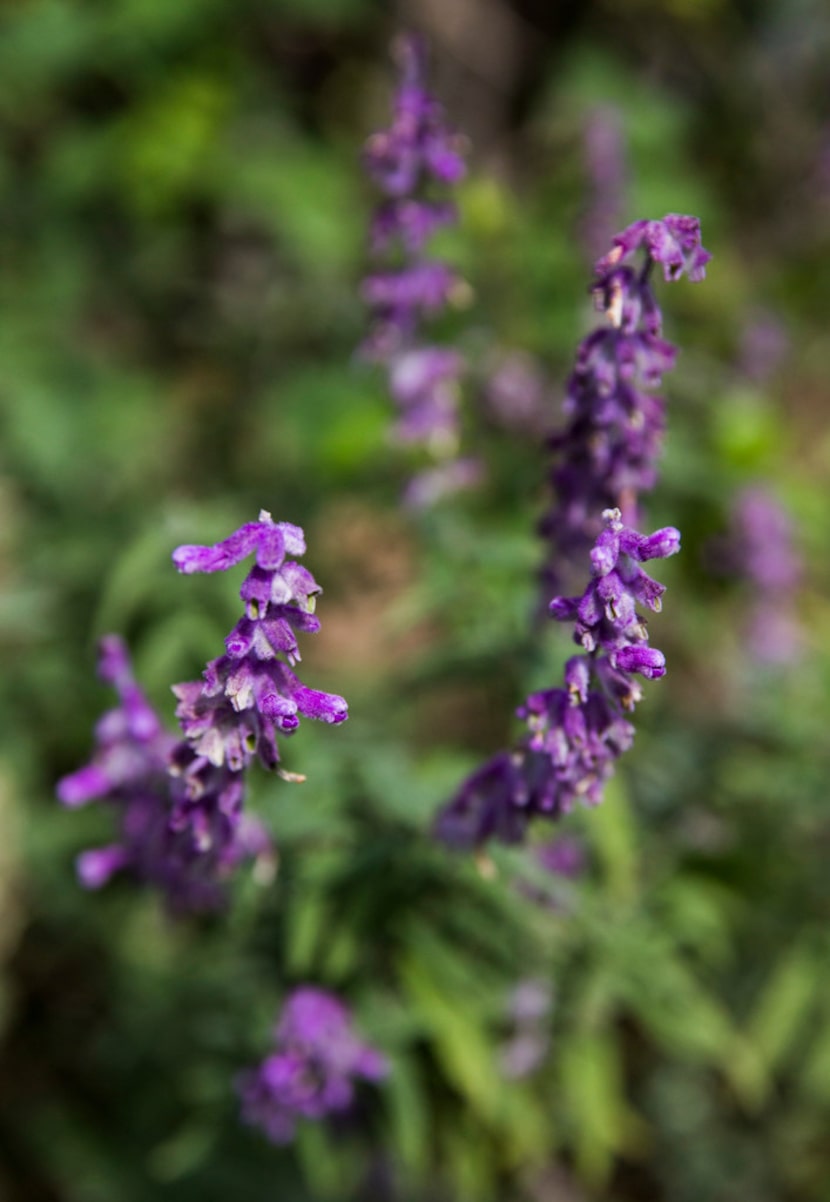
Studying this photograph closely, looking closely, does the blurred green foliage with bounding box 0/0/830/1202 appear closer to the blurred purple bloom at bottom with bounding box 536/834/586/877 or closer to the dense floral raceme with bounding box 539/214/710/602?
the blurred purple bloom at bottom with bounding box 536/834/586/877

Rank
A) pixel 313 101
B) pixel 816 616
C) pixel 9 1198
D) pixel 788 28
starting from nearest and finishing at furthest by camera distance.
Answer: pixel 9 1198
pixel 816 616
pixel 313 101
pixel 788 28

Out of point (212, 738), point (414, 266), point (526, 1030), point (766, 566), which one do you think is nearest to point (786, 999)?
point (526, 1030)

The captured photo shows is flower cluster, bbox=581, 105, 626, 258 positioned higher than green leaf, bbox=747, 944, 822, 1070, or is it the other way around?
flower cluster, bbox=581, 105, 626, 258

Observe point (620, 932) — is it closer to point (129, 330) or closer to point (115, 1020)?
point (115, 1020)

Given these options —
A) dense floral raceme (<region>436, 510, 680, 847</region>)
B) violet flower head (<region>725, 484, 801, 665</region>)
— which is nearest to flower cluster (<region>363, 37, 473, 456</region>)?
dense floral raceme (<region>436, 510, 680, 847</region>)

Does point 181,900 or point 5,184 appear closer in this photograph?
point 181,900

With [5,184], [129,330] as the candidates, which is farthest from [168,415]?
[5,184]
